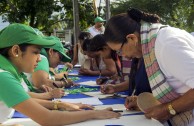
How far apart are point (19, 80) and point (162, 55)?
70cm

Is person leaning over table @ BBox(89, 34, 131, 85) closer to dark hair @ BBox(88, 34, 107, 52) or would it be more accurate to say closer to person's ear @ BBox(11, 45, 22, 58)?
dark hair @ BBox(88, 34, 107, 52)

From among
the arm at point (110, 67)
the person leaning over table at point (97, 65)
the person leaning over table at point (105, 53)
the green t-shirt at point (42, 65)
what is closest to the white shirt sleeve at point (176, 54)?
the green t-shirt at point (42, 65)

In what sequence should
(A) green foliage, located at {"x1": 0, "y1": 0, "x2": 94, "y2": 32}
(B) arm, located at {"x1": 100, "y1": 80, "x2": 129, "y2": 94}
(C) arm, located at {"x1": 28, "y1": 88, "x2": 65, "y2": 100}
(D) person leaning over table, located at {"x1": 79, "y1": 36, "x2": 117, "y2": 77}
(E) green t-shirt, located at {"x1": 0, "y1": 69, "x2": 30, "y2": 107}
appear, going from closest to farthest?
1. (E) green t-shirt, located at {"x1": 0, "y1": 69, "x2": 30, "y2": 107}
2. (C) arm, located at {"x1": 28, "y1": 88, "x2": 65, "y2": 100}
3. (B) arm, located at {"x1": 100, "y1": 80, "x2": 129, "y2": 94}
4. (D) person leaning over table, located at {"x1": 79, "y1": 36, "x2": 117, "y2": 77}
5. (A) green foliage, located at {"x1": 0, "y1": 0, "x2": 94, "y2": 32}

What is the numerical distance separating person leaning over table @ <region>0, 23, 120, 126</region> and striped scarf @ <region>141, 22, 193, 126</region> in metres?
0.29

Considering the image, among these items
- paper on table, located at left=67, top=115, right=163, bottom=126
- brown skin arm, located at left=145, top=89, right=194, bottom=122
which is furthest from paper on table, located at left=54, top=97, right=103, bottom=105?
brown skin arm, located at left=145, top=89, right=194, bottom=122

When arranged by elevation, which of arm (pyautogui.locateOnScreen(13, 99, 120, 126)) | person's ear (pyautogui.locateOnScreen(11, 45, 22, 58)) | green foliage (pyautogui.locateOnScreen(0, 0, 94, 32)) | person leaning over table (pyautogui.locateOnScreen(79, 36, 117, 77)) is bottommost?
green foliage (pyautogui.locateOnScreen(0, 0, 94, 32))

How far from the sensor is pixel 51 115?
5.21 ft

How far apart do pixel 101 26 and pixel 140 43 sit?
469cm

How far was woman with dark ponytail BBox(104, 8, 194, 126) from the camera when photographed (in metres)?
1.42

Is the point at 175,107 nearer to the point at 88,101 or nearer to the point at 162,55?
the point at 162,55

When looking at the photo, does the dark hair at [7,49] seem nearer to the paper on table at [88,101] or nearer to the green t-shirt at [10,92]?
the green t-shirt at [10,92]

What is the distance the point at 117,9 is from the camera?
26172 mm

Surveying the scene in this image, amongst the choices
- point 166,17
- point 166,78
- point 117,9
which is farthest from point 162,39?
point 117,9

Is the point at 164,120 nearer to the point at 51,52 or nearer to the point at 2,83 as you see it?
the point at 2,83
